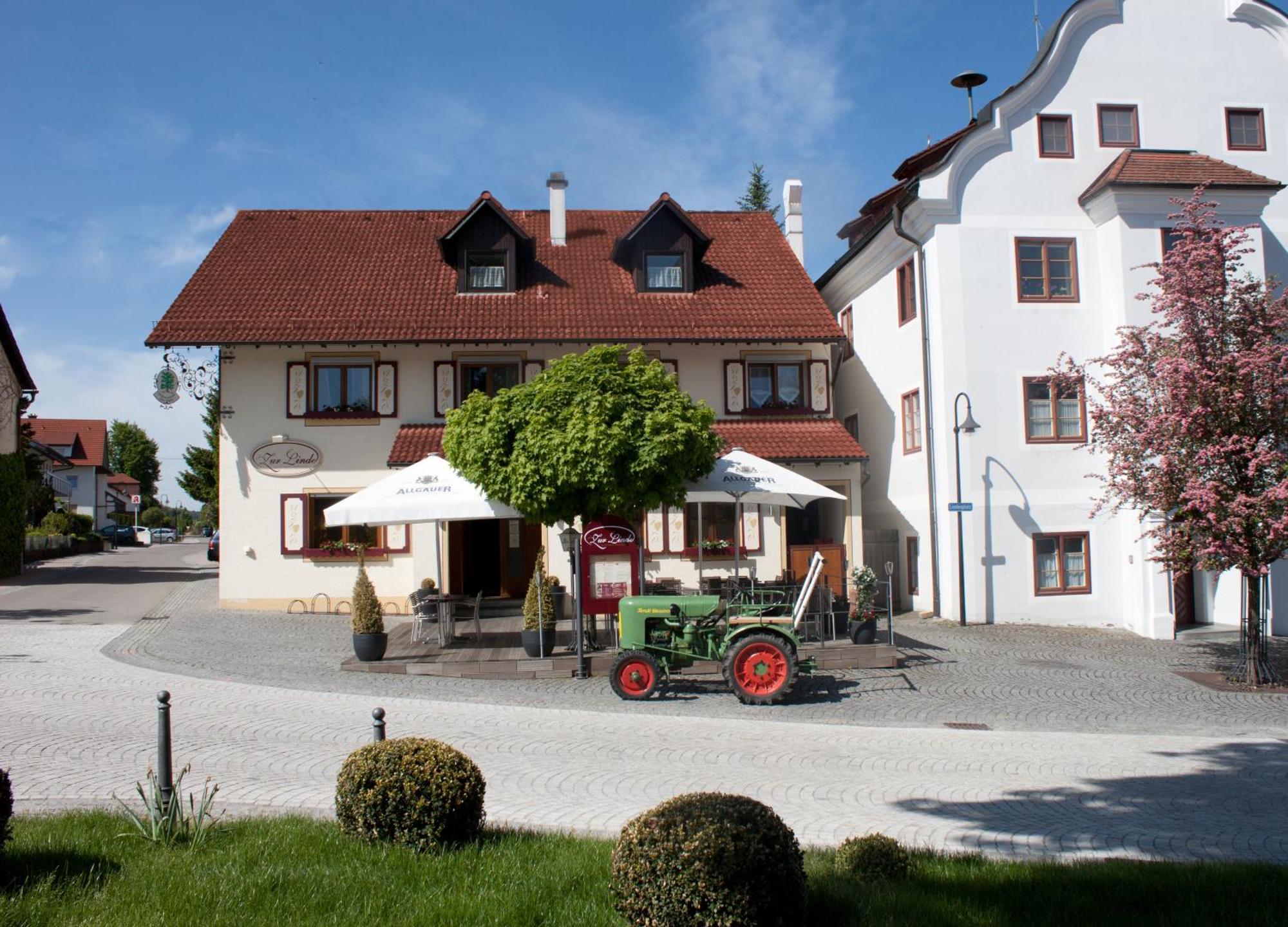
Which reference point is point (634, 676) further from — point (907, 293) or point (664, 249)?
point (664, 249)

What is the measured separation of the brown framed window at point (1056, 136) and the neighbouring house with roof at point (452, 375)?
552 cm

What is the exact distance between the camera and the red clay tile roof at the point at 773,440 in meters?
21.3

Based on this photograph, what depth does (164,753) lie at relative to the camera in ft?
21.4

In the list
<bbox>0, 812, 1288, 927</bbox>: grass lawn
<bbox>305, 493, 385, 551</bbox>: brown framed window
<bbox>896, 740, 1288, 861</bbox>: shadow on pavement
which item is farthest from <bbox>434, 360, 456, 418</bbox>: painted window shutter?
<bbox>0, 812, 1288, 927</bbox>: grass lawn

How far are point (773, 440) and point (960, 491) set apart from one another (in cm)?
410

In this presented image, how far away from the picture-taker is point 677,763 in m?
9.18

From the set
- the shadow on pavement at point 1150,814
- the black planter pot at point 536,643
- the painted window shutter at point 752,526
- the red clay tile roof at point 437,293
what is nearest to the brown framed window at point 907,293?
the red clay tile roof at point 437,293

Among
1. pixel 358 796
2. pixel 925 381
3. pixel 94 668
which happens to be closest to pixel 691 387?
pixel 925 381

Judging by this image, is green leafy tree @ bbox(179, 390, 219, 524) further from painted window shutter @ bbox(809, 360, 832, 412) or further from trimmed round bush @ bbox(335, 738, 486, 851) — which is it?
trimmed round bush @ bbox(335, 738, 486, 851)

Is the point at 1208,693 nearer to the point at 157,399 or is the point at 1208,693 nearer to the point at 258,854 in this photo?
the point at 258,854

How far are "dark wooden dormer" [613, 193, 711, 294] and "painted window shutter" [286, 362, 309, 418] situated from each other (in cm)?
773

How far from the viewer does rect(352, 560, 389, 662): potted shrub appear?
14.7 meters

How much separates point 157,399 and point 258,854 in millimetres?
18554

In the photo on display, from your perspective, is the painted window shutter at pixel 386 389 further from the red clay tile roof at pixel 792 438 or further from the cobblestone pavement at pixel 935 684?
the red clay tile roof at pixel 792 438
